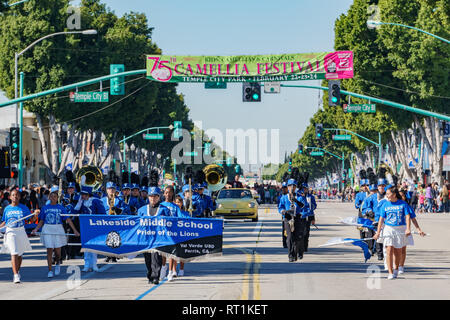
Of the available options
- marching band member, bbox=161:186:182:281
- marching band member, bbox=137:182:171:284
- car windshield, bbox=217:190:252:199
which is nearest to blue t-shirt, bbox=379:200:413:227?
marching band member, bbox=161:186:182:281

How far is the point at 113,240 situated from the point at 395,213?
5.25 meters

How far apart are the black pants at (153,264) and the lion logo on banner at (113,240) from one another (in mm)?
602

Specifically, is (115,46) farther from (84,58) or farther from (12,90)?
(12,90)

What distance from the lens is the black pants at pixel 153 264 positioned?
1477 cm

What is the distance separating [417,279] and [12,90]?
3881cm

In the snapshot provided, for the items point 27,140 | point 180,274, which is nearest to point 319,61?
point 180,274

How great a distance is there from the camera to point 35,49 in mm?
50219

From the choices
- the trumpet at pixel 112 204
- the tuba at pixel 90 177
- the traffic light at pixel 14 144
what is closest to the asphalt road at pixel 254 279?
the trumpet at pixel 112 204

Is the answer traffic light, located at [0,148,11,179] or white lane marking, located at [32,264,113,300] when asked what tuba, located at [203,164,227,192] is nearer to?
traffic light, located at [0,148,11,179]

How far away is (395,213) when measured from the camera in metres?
15.8

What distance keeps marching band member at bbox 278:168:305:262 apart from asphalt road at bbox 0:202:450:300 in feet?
1.18

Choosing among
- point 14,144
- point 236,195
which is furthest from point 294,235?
point 236,195

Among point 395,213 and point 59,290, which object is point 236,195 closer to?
point 395,213

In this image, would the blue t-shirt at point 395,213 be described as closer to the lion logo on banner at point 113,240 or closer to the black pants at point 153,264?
the black pants at point 153,264
